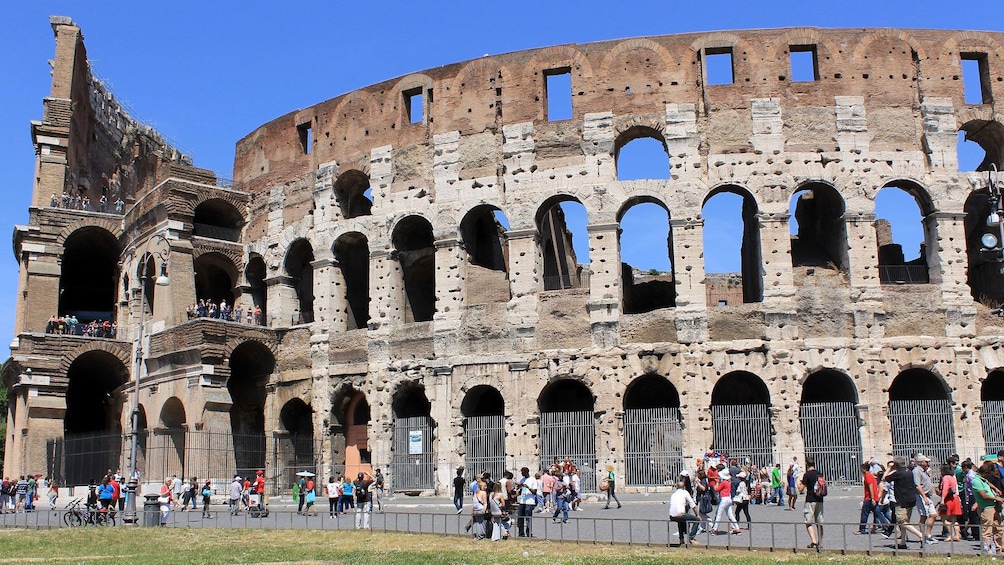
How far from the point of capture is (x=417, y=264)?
29156 millimetres

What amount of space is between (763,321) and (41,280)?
2246 centimetres

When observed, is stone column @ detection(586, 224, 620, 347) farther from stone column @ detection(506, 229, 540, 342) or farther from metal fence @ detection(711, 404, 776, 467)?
metal fence @ detection(711, 404, 776, 467)

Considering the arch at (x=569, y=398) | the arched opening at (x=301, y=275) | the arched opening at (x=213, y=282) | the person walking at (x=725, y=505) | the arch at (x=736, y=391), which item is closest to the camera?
the person walking at (x=725, y=505)

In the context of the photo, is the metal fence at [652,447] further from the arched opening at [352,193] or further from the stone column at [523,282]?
the arched opening at [352,193]

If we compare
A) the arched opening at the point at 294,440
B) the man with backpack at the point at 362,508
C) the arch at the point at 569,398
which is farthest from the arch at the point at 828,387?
the arched opening at the point at 294,440

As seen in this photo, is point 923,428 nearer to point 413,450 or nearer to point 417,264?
point 413,450

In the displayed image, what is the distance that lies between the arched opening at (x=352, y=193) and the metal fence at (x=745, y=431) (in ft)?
38.8

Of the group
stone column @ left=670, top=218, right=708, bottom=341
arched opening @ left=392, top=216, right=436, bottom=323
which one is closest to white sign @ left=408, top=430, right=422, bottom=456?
arched opening @ left=392, top=216, right=436, bottom=323

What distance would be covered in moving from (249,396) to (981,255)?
2021cm

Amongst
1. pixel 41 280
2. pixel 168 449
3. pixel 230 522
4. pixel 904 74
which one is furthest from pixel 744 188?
pixel 41 280

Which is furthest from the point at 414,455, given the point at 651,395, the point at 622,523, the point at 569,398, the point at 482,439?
the point at 622,523

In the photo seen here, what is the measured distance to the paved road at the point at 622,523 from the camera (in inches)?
563

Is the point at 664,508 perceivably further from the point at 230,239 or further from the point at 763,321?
the point at 230,239

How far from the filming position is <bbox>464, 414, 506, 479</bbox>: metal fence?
26.0 meters
